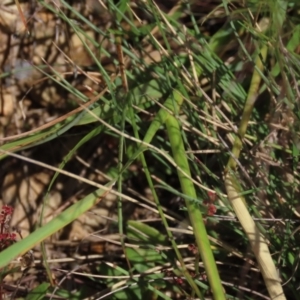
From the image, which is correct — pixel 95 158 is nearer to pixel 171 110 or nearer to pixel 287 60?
pixel 171 110

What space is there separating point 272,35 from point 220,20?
0.37 meters

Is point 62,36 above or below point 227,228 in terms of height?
above

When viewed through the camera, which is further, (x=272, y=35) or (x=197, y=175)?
(x=197, y=175)

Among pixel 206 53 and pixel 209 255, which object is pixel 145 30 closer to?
pixel 206 53

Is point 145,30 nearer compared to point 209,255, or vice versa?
point 209,255

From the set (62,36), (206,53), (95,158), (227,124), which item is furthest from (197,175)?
(62,36)

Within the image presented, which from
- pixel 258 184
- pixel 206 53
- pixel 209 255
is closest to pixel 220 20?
pixel 206 53

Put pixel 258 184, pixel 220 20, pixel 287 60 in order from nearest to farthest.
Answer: pixel 287 60, pixel 258 184, pixel 220 20

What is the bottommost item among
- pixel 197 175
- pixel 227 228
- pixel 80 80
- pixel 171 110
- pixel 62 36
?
pixel 227 228

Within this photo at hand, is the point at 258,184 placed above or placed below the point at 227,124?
below

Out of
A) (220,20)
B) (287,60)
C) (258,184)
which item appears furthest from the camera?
(220,20)

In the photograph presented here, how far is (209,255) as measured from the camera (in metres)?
1.14

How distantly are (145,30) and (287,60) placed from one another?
0.39 m

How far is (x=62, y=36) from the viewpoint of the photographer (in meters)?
1.59
